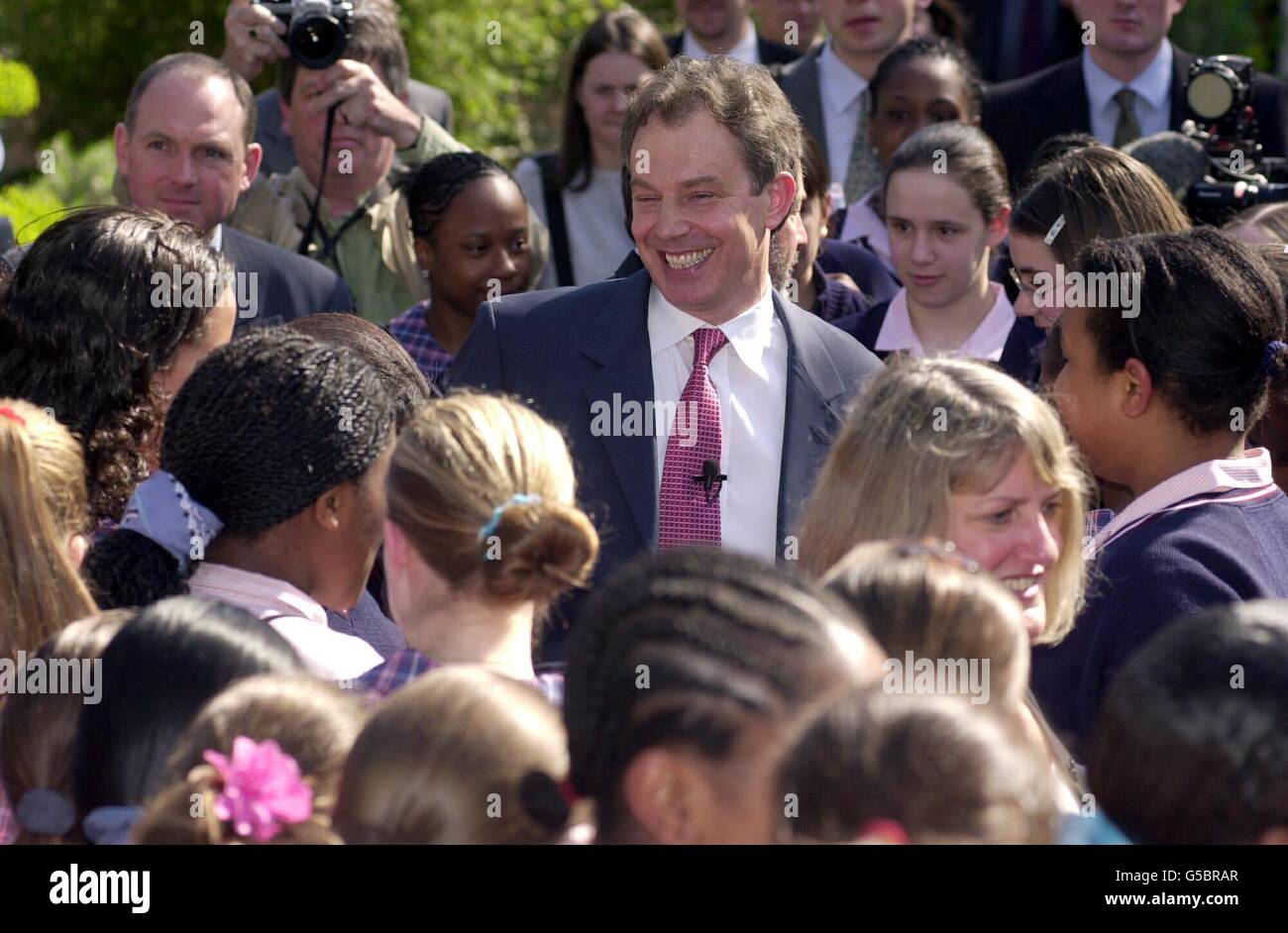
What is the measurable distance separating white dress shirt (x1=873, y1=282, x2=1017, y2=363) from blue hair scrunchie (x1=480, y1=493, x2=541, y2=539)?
254 cm

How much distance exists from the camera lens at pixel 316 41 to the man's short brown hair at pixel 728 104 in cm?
201

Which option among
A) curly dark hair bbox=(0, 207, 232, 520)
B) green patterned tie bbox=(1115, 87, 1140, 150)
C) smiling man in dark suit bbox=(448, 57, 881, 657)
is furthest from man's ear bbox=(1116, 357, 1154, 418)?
green patterned tie bbox=(1115, 87, 1140, 150)

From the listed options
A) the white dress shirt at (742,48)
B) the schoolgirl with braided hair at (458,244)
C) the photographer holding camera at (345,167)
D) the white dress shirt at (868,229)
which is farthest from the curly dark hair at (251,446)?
A: the white dress shirt at (742,48)

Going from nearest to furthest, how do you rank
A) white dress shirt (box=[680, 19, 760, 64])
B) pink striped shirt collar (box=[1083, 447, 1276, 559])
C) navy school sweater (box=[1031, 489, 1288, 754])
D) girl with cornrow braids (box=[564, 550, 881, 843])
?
girl with cornrow braids (box=[564, 550, 881, 843]) → navy school sweater (box=[1031, 489, 1288, 754]) → pink striped shirt collar (box=[1083, 447, 1276, 559]) → white dress shirt (box=[680, 19, 760, 64])

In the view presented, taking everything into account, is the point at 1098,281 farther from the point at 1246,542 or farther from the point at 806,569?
the point at 806,569

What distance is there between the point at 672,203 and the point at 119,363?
3.94 ft

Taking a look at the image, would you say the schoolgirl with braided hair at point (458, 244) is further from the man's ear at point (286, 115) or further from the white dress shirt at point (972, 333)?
the white dress shirt at point (972, 333)

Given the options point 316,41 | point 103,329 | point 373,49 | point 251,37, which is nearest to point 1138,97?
point 373,49

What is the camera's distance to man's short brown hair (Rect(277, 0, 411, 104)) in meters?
5.73

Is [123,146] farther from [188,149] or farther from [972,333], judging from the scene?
[972,333]

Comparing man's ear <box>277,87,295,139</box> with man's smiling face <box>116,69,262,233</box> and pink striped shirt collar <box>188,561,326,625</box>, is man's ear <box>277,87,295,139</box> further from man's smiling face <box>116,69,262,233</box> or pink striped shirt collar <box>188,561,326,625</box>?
pink striped shirt collar <box>188,561,326,625</box>

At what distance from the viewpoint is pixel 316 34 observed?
548cm

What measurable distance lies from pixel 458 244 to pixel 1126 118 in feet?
8.20

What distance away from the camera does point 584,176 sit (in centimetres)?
610
